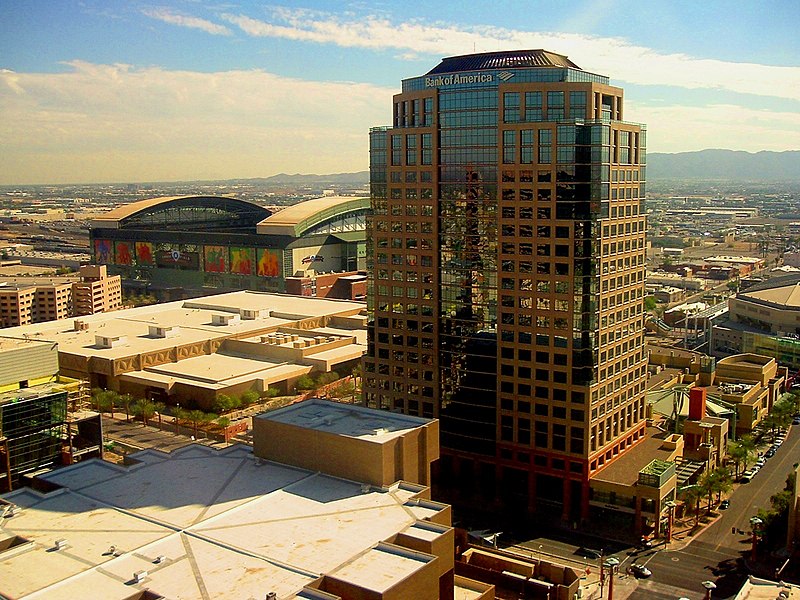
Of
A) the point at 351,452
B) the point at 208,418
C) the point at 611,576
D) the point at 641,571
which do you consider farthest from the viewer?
the point at 208,418

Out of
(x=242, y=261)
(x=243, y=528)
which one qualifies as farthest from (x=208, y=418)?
(x=242, y=261)

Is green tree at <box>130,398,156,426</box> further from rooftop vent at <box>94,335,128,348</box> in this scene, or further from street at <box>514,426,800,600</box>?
street at <box>514,426,800,600</box>

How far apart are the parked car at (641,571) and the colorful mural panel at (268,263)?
93.4m

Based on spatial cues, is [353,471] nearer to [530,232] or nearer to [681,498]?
[530,232]

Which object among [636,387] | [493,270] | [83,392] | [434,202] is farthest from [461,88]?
[83,392]

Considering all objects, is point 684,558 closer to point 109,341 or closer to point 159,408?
point 159,408

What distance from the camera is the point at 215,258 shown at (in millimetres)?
136375

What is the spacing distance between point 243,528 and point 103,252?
124m

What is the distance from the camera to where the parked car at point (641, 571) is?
42844 millimetres

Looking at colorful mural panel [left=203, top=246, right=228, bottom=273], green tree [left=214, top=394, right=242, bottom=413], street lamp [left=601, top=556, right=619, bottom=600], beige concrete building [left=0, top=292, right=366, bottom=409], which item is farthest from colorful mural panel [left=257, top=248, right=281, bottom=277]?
street lamp [left=601, top=556, right=619, bottom=600]

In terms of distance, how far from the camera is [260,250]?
429 ft

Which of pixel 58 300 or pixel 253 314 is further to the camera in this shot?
pixel 58 300

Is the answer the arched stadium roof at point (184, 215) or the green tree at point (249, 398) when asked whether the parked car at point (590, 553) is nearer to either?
the green tree at point (249, 398)

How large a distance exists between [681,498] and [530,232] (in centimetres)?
1901
